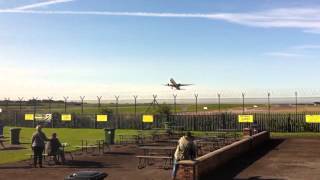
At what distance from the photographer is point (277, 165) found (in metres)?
18.6

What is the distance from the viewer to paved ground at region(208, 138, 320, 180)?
16.2 metres

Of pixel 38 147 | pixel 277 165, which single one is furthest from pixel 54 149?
pixel 277 165

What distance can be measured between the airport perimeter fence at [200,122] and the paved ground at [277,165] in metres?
14.3

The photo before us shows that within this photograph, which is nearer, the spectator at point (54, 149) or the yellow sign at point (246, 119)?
the spectator at point (54, 149)

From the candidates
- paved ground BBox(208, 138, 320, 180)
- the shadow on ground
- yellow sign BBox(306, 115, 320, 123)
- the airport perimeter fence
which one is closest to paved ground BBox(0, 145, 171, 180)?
the shadow on ground

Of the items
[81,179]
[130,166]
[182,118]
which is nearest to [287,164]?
[130,166]

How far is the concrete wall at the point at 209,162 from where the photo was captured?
1431cm

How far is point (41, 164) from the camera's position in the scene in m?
19.1

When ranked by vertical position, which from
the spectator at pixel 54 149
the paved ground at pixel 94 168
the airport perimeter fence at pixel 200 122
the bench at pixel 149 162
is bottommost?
the paved ground at pixel 94 168

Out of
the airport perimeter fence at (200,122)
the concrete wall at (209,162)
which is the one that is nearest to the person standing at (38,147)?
the concrete wall at (209,162)

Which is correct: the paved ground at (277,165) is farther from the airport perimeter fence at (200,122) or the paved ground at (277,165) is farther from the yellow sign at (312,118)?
the airport perimeter fence at (200,122)

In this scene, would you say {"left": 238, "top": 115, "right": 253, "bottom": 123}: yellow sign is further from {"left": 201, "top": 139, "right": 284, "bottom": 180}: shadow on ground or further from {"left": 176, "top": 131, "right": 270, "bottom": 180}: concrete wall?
{"left": 176, "top": 131, "right": 270, "bottom": 180}: concrete wall

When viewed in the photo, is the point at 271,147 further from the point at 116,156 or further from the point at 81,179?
the point at 81,179

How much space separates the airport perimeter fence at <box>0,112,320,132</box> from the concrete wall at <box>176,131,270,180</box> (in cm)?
1533
